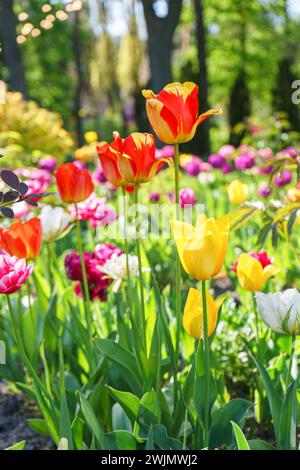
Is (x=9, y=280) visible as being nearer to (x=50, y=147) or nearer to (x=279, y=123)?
(x=279, y=123)

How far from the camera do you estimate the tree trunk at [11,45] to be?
9422 millimetres

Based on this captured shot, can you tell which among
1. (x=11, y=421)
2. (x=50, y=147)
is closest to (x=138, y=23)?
(x=50, y=147)

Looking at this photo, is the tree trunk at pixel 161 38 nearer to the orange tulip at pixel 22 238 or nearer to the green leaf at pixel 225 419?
the orange tulip at pixel 22 238

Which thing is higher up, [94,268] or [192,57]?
[192,57]

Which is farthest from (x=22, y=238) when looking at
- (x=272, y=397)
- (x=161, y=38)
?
(x=161, y=38)

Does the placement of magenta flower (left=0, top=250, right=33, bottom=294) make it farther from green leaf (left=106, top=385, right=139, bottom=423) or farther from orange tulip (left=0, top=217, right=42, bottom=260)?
green leaf (left=106, top=385, right=139, bottom=423)

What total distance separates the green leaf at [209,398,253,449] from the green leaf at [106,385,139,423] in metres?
0.20

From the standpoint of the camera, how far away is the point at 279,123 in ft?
16.5

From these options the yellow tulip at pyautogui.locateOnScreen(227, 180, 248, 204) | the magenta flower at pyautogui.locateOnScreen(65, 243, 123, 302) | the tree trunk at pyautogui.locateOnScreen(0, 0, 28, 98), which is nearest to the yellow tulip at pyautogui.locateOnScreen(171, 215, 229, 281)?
the magenta flower at pyautogui.locateOnScreen(65, 243, 123, 302)

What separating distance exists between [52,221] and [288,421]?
38.2 inches

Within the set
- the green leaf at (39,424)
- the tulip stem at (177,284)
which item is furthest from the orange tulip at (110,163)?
the green leaf at (39,424)

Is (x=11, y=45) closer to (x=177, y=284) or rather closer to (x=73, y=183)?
(x=73, y=183)

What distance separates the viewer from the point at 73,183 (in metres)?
1.68

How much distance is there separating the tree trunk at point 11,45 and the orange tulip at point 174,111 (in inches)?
346
